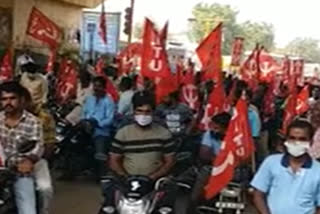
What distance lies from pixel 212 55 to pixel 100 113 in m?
1.94

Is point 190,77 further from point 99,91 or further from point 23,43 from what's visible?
point 23,43

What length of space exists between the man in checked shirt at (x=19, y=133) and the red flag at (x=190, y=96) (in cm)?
652

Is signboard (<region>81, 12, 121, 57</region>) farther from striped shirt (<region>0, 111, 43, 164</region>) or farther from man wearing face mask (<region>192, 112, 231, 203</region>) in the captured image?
striped shirt (<region>0, 111, 43, 164</region>)

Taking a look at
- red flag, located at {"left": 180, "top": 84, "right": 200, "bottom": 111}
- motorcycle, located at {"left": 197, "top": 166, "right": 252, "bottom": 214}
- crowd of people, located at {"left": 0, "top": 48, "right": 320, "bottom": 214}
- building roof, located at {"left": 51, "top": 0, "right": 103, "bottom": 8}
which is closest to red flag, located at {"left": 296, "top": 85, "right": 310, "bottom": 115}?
crowd of people, located at {"left": 0, "top": 48, "right": 320, "bottom": 214}

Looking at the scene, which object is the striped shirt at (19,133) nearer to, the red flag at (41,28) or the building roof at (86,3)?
the red flag at (41,28)

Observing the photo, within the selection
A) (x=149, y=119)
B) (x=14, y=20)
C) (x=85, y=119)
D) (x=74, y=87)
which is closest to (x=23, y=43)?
(x=14, y=20)

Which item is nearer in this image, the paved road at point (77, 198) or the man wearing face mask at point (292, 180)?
the man wearing face mask at point (292, 180)

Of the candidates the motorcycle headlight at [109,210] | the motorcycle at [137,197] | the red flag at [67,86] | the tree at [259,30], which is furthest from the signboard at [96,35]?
the tree at [259,30]

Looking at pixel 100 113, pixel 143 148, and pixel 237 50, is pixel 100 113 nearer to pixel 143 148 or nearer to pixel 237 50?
pixel 143 148

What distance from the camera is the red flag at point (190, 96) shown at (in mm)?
12963

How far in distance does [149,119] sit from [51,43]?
7.13 meters

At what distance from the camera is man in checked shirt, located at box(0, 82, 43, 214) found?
6320 millimetres

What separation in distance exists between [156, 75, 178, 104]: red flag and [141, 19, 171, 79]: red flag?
0.07 metres

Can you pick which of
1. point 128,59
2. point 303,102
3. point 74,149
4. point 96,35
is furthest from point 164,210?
point 128,59
